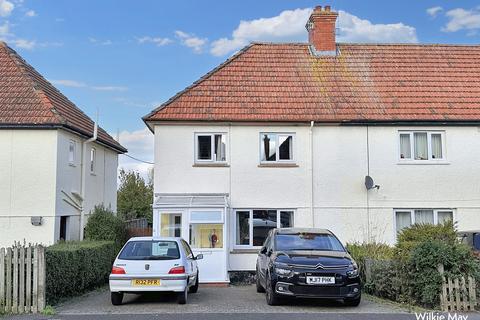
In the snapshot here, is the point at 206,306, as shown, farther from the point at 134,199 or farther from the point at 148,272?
the point at 134,199

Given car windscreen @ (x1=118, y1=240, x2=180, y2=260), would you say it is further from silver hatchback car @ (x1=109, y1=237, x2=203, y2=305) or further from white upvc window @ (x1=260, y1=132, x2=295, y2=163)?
white upvc window @ (x1=260, y1=132, x2=295, y2=163)

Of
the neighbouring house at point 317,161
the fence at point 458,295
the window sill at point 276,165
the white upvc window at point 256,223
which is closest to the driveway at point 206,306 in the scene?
the fence at point 458,295

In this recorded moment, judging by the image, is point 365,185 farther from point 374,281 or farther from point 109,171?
point 109,171

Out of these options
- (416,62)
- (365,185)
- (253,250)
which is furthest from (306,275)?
(416,62)

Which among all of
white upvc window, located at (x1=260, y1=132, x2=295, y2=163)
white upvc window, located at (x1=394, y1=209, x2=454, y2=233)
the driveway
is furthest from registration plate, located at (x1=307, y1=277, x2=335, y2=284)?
white upvc window, located at (x1=394, y1=209, x2=454, y2=233)

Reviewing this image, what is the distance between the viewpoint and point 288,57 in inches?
804

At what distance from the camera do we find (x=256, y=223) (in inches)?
689

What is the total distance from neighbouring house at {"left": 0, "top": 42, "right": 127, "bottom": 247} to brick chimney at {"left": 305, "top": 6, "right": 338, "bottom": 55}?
9836mm

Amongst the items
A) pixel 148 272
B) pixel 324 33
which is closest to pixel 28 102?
pixel 148 272

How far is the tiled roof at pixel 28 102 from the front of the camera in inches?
664

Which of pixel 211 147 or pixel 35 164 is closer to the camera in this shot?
pixel 35 164

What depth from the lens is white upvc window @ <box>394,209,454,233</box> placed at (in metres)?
17.7

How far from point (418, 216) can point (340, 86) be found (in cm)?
543

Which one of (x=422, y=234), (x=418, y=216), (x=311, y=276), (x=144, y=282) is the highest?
(x=418, y=216)
